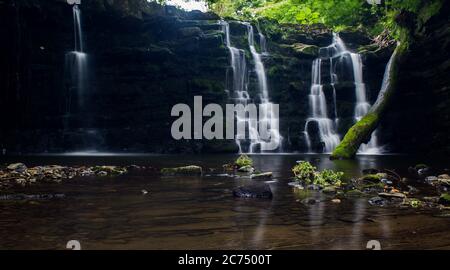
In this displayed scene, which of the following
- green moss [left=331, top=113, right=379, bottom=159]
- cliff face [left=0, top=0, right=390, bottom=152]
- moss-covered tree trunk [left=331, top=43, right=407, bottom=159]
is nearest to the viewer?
green moss [left=331, top=113, right=379, bottom=159]

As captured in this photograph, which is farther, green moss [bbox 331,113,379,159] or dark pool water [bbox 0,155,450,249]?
green moss [bbox 331,113,379,159]

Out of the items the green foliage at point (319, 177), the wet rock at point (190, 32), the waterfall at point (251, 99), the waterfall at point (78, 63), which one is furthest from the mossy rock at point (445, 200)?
the waterfall at point (78, 63)

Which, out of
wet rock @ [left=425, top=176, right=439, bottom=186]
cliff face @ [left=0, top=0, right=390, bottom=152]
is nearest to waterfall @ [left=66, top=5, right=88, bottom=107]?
cliff face @ [left=0, top=0, right=390, bottom=152]

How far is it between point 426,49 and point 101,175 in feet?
64.8

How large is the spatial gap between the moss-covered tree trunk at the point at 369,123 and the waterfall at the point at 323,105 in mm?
6114

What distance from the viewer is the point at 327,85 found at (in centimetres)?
2991

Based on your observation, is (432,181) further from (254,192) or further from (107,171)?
(107,171)

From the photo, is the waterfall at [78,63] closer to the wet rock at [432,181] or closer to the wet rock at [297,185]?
the wet rock at [297,185]

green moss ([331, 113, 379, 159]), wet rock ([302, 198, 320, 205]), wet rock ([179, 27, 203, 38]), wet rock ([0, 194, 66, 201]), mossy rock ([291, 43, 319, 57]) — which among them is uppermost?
wet rock ([179, 27, 203, 38])

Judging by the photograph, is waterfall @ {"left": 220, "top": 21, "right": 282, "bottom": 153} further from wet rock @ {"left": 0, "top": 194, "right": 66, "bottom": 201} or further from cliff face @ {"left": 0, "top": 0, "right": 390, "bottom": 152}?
wet rock @ {"left": 0, "top": 194, "right": 66, "bottom": 201}

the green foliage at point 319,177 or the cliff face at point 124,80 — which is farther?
the cliff face at point 124,80

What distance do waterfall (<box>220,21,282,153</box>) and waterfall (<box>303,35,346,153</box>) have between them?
230 cm

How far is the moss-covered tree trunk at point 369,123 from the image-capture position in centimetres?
2092

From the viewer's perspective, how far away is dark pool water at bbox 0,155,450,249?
17.4 feet
